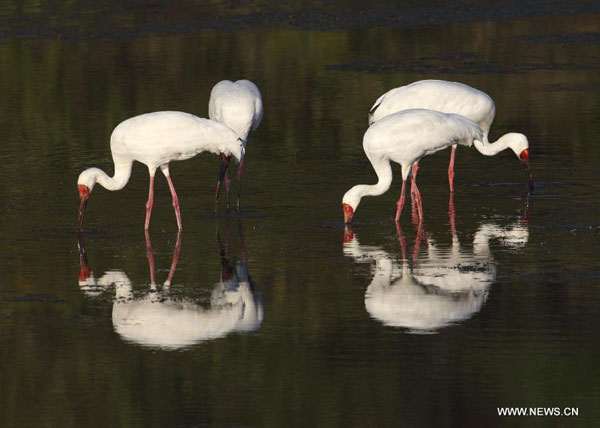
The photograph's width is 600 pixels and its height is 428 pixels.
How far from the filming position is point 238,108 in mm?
16281

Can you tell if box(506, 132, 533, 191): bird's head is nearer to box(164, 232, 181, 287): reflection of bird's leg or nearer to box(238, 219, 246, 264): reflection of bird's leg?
box(238, 219, 246, 264): reflection of bird's leg

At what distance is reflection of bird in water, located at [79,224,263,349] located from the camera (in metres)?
10.6

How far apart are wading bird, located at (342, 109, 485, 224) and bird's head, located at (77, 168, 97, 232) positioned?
269cm

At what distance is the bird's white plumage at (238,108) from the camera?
1630 cm

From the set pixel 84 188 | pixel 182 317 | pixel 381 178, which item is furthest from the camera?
pixel 381 178

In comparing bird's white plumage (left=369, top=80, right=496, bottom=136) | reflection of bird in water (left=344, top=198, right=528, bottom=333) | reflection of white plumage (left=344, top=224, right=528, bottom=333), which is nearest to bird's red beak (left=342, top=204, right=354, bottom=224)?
reflection of bird in water (left=344, top=198, right=528, bottom=333)

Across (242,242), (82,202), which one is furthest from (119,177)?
(242,242)

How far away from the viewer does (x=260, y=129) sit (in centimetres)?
2039

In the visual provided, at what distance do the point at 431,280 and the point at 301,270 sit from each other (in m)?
1.18

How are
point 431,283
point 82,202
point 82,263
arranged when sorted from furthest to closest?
point 82,202 → point 82,263 → point 431,283

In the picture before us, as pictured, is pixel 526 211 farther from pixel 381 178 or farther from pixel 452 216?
pixel 381 178

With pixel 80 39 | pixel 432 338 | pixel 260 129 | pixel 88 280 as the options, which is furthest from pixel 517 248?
pixel 80 39

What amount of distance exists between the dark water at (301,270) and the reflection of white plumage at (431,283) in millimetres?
32

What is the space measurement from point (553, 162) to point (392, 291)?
649 centimetres
